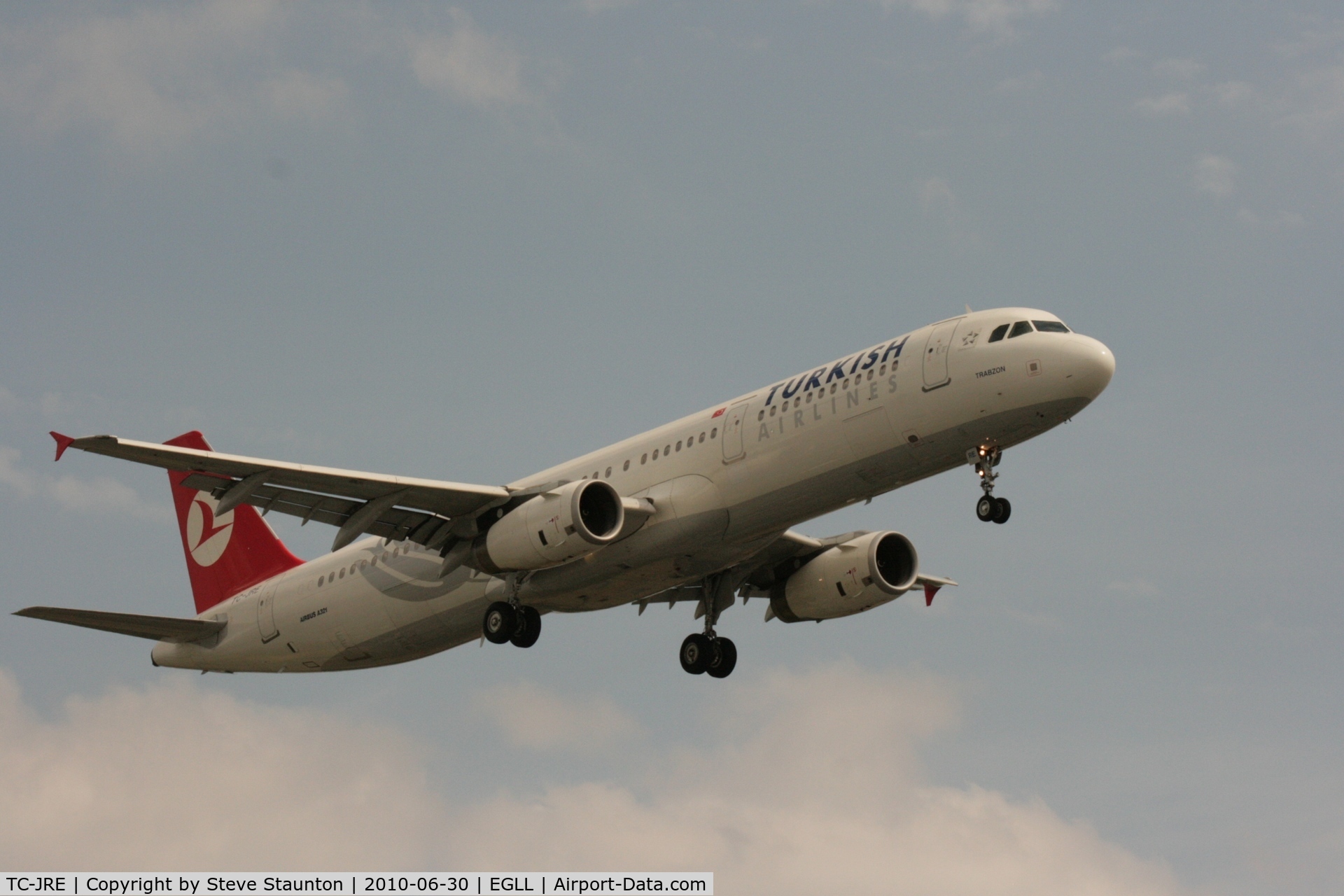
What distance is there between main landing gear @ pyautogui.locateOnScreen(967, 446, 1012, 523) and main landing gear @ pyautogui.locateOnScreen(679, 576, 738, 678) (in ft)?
31.7

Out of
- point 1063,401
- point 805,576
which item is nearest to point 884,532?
point 805,576

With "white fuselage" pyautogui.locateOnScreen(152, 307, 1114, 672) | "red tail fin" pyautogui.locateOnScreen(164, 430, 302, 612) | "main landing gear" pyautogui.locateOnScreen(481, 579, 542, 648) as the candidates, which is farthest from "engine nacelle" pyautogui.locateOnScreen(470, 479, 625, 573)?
"red tail fin" pyautogui.locateOnScreen(164, 430, 302, 612)

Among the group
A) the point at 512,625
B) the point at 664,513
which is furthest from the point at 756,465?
the point at 512,625

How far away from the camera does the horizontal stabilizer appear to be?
118 feet

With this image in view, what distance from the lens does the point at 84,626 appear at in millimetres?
37312

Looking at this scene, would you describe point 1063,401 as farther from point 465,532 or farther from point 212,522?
point 212,522

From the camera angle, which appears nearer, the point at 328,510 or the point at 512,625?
the point at 328,510

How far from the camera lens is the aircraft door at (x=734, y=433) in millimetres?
31969

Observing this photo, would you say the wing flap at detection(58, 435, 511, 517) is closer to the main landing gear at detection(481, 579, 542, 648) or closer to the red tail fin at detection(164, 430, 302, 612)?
the main landing gear at detection(481, 579, 542, 648)

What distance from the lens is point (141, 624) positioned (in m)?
39.2

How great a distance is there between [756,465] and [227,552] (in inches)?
692

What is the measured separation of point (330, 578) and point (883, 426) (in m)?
15.2

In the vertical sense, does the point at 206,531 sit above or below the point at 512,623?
above

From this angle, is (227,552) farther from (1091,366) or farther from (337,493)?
(1091,366)
